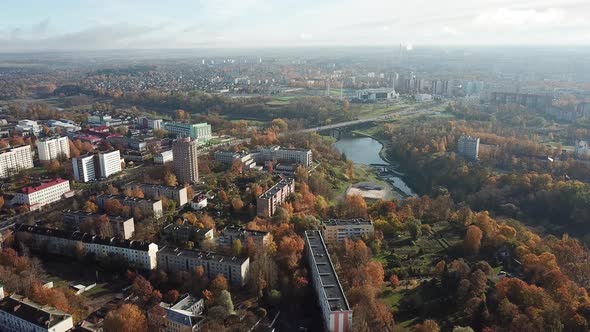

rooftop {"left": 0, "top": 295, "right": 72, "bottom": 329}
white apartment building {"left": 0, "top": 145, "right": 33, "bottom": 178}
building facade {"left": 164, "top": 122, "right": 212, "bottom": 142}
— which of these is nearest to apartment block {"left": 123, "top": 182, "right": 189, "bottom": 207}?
white apartment building {"left": 0, "top": 145, "right": 33, "bottom": 178}

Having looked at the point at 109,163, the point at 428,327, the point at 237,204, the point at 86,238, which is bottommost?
the point at 428,327

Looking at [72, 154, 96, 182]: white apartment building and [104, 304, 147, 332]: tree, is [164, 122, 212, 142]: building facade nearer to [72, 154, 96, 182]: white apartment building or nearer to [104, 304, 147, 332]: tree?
[72, 154, 96, 182]: white apartment building

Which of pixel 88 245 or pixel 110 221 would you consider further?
pixel 110 221

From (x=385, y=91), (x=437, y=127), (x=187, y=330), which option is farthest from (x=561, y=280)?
(x=385, y=91)

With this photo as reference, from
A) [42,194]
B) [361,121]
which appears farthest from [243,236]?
[361,121]

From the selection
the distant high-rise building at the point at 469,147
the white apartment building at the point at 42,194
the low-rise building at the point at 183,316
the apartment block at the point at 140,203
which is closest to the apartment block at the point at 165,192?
the apartment block at the point at 140,203

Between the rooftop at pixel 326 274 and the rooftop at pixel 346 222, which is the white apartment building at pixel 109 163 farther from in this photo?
the rooftop at pixel 326 274

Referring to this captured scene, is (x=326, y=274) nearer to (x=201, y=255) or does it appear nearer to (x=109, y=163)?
(x=201, y=255)
